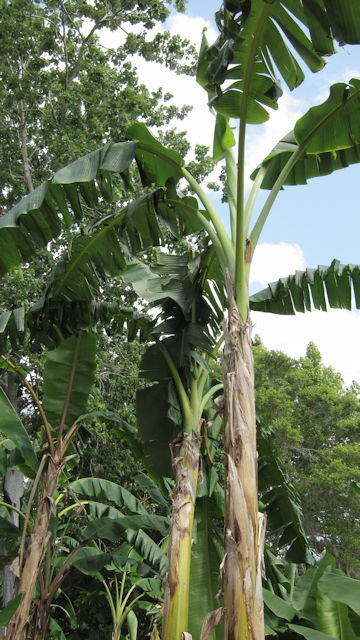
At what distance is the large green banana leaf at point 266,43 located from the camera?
2.73 meters

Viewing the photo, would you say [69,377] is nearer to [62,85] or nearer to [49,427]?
[49,427]

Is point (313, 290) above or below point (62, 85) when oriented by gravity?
below

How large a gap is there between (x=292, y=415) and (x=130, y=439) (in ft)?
35.0

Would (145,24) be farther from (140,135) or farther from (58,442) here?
(58,442)

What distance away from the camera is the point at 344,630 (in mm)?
3631

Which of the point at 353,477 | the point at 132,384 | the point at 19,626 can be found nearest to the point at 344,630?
the point at 19,626

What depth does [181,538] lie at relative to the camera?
3.36 meters

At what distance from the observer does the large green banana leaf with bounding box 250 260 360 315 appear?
4.27 m

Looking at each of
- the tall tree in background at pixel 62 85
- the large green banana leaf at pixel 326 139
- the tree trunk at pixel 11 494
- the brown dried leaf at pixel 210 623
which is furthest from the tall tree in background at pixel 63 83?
the brown dried leaf at pixel 210 623

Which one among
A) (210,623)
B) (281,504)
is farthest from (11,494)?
(210,623)

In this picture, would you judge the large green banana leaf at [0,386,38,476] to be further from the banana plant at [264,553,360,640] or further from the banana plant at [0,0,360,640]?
the banana plant at [264,553,360,640]

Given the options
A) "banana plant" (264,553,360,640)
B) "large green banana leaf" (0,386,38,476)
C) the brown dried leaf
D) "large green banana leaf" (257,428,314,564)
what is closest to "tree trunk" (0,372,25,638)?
"large green banana leaf" (0,386,38,476)

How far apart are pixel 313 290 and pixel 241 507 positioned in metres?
2.49

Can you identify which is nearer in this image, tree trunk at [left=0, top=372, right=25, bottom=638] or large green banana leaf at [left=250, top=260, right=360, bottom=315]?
large green banana leaf at [left=250, top=260, right=360, bottom=315]
